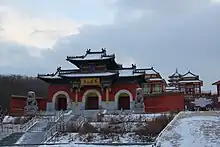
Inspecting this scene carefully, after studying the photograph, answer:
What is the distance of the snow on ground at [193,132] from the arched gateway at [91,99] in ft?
54.1

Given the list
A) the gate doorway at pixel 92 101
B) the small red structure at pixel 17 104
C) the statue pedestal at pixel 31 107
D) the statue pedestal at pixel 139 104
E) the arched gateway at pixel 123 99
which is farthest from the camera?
the gate doorway at pixel 92 101

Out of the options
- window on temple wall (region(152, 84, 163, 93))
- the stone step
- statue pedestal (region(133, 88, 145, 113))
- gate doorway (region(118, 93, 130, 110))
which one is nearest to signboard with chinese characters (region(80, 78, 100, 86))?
Result: gate doorway (region(118, 93, 130, 110))

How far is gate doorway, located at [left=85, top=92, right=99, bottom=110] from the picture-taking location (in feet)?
126

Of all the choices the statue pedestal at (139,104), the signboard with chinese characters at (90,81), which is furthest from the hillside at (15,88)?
the statue pedestal at (139,104)

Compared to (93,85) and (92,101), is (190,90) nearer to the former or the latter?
(92,101)

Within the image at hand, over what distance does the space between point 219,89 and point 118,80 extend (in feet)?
54.7

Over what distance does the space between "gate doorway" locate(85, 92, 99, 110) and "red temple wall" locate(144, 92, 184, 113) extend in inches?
248

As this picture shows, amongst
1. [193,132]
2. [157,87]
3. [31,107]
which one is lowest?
[193,132]

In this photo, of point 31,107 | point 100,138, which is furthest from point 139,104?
point 100,138

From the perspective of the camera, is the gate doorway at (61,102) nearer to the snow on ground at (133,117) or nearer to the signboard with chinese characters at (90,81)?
the signboard with chinese characters at (90,81)

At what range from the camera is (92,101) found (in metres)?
38.8

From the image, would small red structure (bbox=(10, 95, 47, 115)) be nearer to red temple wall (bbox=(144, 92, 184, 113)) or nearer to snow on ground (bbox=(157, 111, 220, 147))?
red temple wall (bbox=(144, 92, 184, 113))

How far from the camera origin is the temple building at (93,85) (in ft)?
122

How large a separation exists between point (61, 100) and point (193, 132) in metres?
22.9
